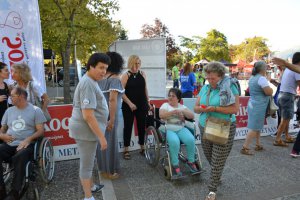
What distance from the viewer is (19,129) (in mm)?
3279

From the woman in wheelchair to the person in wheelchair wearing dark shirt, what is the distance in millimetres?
1721

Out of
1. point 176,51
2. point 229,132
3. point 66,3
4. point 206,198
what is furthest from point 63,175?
point 176,51

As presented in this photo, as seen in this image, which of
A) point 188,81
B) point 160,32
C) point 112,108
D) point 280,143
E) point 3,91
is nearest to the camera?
point 112,108

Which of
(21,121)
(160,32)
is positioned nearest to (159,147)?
(21,121)

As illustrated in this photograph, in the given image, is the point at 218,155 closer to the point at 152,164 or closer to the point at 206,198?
the point at 206,198

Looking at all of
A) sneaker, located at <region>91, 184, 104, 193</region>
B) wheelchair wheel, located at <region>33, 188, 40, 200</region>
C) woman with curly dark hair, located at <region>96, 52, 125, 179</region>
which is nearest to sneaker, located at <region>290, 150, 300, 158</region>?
woman with curly dark hair, located at <region>96, 52, 125, 179</region>

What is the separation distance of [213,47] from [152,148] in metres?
51.5

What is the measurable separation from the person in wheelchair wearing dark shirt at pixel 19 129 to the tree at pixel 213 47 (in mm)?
51281

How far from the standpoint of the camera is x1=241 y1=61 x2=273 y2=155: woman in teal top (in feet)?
14.7

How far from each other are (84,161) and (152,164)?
1621 mm

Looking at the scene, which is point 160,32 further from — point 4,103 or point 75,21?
point 4,103

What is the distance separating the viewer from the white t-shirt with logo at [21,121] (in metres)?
3.28

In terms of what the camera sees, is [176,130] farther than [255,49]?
No

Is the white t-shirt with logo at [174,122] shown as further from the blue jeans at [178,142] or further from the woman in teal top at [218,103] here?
the woman in teal top at [218,103]
